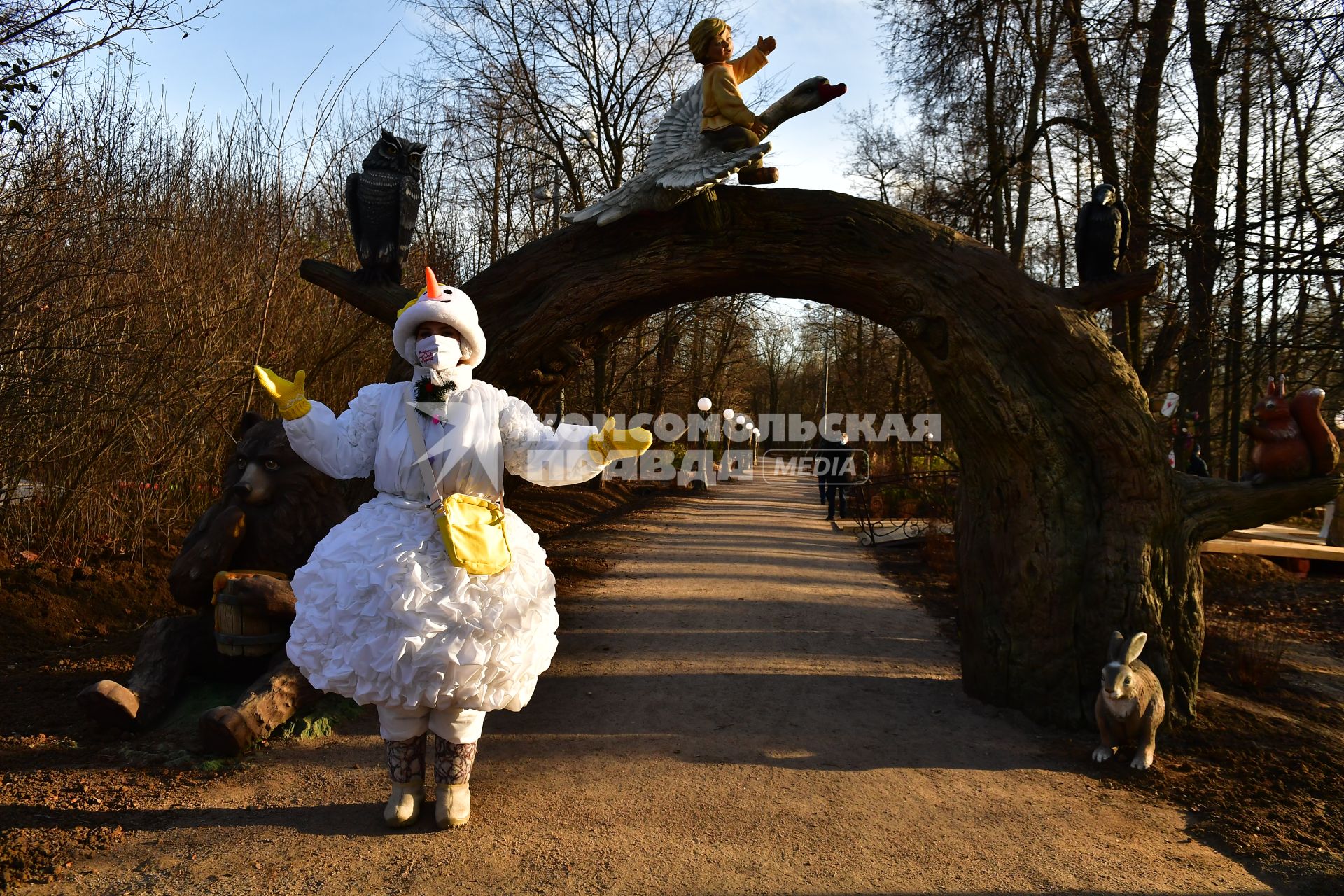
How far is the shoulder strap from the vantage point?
10.9ft

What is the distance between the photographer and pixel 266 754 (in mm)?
4039

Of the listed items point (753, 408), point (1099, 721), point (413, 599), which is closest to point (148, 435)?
point (413, 599)

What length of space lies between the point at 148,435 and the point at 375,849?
5181 mm

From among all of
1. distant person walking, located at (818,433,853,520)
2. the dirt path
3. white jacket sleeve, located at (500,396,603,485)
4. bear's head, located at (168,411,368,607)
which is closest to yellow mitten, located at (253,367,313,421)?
white jacket sleeve, located at (500,396,603,485)

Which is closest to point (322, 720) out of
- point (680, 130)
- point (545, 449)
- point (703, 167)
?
point (545, 449)

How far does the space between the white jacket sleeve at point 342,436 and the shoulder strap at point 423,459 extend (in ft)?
0.67

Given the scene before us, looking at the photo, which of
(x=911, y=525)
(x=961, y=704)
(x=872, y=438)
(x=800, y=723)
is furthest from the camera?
(x=872, y=438)

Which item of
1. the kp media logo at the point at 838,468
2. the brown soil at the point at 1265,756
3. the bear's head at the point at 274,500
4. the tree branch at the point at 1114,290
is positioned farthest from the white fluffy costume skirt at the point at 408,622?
the kp media logo at the point at 838,468

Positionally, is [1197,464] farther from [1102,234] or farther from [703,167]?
[703,167]

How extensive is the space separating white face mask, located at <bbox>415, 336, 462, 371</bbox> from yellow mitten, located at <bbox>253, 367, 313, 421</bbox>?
0.48 meters

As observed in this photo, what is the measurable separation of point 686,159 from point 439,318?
209 centimetres

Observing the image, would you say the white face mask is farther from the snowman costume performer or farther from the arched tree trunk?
the arched tree trunk

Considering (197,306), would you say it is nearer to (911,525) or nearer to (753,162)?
(753,162)

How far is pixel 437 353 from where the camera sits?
132 inches
